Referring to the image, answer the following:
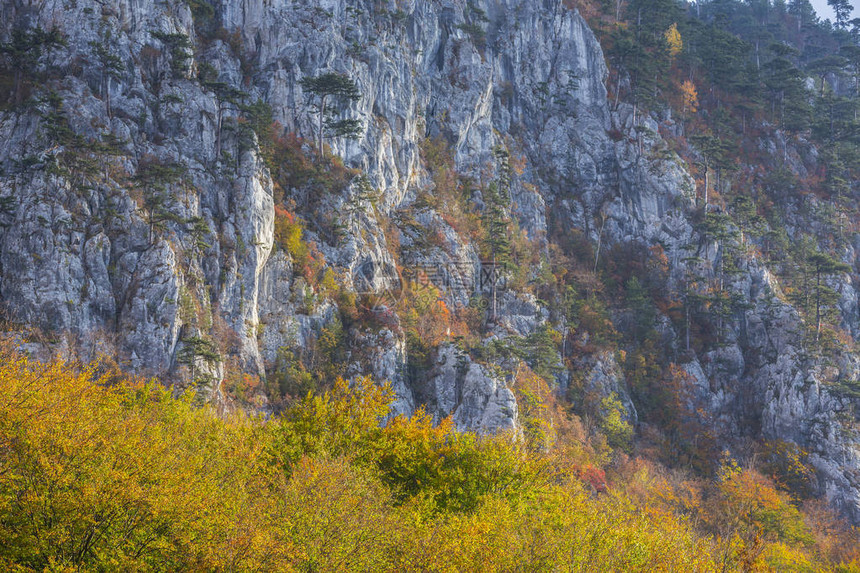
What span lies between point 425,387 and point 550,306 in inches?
709

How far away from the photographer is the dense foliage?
36.6 feet

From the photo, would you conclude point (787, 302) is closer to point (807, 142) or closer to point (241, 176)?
point (807, 142)

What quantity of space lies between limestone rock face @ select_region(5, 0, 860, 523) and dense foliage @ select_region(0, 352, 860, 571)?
13.0m

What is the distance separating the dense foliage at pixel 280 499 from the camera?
1115 cm

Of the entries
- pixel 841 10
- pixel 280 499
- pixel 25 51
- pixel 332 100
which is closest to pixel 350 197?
pixel 332 100

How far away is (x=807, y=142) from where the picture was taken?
67562 mm

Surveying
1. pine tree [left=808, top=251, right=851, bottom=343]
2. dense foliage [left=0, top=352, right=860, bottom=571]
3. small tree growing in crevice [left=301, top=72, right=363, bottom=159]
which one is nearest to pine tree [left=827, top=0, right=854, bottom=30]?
pine tree [left=808, top=251, right=851, bottom=343]

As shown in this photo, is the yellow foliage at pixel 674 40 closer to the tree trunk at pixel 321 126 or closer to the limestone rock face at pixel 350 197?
the limestone rock face at pixel 350 197

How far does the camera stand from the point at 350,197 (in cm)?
4388

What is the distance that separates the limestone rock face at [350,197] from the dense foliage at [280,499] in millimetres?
12986

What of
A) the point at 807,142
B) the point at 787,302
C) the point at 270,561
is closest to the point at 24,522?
the point at 270,561

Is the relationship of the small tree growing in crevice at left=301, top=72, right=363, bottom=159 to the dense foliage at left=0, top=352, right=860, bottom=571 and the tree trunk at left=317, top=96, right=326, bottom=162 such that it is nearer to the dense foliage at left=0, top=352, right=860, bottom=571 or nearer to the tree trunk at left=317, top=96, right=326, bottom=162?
the tree trunk at left=317, top=96, right=326, bottom=162

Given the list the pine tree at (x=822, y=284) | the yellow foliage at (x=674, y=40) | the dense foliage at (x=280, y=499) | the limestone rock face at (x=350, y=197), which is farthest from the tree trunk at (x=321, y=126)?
the yellow foliage at (x=674, y=40)

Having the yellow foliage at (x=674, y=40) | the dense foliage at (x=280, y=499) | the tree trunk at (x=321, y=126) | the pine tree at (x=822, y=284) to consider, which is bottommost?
the dense foliage at (x=280, y=499)
